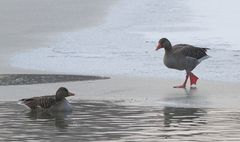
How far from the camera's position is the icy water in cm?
852

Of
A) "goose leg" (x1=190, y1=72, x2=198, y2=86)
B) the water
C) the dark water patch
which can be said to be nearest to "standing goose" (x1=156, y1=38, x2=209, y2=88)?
"goose leg" (x1=190, y1=72, x2=198, y2=86)

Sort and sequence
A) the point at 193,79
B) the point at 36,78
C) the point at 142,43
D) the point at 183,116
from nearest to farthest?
the point at 183,116
the point at 193,79
the point at 36,78
the point at 142,43

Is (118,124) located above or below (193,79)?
below

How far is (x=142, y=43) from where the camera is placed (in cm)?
1927

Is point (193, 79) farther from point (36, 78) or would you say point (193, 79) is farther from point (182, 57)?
point (36, 78)

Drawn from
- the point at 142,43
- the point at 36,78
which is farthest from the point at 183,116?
the point at 142,43

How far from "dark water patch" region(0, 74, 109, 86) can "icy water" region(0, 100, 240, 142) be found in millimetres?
2223

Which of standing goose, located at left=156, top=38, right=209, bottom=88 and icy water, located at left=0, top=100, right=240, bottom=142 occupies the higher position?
standing goose, located at left=156, top=38, right=209, bottom=88

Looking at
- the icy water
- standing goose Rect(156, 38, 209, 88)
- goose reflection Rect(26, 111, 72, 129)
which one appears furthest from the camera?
standing goose Rect(156, 38, 209, 88)

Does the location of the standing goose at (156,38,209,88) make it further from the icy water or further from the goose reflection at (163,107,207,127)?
the goose reflection at (163,107,207,127)

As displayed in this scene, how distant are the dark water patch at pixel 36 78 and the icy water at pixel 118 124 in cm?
222

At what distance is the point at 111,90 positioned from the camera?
12.8 metres

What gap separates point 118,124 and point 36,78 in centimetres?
484

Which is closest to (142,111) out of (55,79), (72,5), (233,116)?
(233,116)
